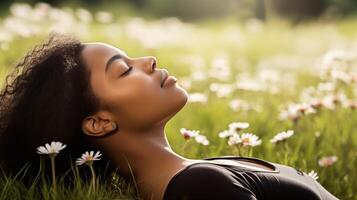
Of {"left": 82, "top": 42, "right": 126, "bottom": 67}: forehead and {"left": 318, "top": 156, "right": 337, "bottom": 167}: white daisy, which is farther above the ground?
{"left": 82, "top": 42, "right": 126, "bottom": 67}: forehead

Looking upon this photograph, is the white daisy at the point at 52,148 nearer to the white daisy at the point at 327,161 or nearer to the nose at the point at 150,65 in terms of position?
the nose at the point at 150,65

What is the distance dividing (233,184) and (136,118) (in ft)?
1.26

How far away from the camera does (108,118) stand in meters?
2.37

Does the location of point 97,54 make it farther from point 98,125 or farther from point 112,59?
point 98,125

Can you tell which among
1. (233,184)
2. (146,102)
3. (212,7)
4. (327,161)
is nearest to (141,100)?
(146,102)

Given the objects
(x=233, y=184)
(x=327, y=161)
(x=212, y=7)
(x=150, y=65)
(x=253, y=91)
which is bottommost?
(x=212, y=7)

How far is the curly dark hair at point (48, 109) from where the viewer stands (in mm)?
2324

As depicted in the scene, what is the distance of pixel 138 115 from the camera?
7.64 ft

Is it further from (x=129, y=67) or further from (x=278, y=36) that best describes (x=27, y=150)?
(x=278, y=36)

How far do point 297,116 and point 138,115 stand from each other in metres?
1.42

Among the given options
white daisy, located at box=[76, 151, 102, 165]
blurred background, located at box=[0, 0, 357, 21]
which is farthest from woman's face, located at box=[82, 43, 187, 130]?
blurred background, located at box=[0, 0, 357, 21]

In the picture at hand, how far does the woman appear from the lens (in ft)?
7.59

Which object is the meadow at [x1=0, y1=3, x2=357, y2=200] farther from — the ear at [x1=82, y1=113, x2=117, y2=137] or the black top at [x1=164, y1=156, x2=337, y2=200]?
the black top at [x1=164, y1=156, x2=337, y2=200]

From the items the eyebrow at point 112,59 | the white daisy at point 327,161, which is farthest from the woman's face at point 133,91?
the white daisy at point 327,161
